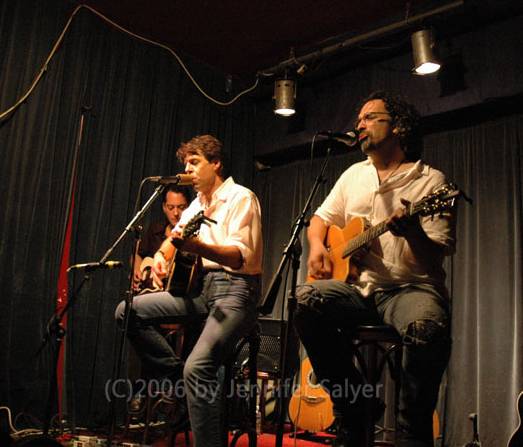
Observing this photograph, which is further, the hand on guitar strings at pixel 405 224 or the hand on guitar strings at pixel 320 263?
the hand on guitar strings at pixel 320 263

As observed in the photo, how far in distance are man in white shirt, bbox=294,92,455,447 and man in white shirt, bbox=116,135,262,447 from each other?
0.39m

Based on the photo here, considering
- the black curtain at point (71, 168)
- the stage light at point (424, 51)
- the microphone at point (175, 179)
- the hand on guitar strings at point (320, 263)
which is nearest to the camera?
the hand on guitar strings at point (320, 263)

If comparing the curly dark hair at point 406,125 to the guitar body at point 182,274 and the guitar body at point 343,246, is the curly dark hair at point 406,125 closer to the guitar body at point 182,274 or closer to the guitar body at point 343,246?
the guitar body at point 343,246

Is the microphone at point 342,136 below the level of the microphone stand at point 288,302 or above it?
above

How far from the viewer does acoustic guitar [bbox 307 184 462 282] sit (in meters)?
2.42

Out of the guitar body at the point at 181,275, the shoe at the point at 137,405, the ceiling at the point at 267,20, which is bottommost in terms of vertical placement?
the shoe at the point at 137,405

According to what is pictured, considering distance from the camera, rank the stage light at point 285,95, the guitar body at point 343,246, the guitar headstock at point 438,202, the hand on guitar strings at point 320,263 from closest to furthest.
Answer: the guitar headstock at point 438,202 → the guitar body at point 343,246 → the hand on guitar strings at point 320,263 → the stage light at point 285,95

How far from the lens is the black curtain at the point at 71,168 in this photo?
4516 millimetres

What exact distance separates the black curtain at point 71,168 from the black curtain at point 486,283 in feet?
10.2

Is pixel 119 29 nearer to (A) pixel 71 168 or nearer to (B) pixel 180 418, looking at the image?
(A) pixel 71 168

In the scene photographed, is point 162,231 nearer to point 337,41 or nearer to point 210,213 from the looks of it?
point 210,213

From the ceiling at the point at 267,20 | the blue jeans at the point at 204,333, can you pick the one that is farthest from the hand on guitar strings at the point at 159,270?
the ceiling at the point at 267,20

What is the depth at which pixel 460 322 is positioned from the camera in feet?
16.1

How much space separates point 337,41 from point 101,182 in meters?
2.81
